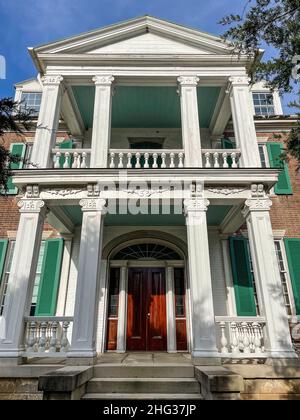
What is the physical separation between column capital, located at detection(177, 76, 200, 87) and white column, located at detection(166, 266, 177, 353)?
5425 millimetres

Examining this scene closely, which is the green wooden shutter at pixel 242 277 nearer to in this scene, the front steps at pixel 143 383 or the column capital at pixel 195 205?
the column capital at pixel 195 205

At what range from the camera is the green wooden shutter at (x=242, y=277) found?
8.40 meters

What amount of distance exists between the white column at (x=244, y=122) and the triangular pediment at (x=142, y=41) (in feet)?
3.89

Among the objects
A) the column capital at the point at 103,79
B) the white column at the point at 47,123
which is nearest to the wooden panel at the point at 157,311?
the white column at the point at 47,123

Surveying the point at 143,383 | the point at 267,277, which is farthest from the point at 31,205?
the point at 267,277

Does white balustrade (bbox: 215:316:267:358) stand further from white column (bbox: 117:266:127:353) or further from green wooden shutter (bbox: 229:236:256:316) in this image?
white column (bbox: 117:266:127:353)

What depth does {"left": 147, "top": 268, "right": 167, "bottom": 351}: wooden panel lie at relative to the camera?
843 cm

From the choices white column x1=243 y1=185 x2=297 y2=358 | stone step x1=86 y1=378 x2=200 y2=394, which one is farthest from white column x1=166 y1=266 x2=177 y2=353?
stone step x1=86 y1=378 x2=200 y2=394

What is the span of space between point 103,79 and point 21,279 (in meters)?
5.62

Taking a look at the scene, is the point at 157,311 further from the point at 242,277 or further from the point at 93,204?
the point at 93,204

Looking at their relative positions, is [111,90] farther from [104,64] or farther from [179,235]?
[179,235]
